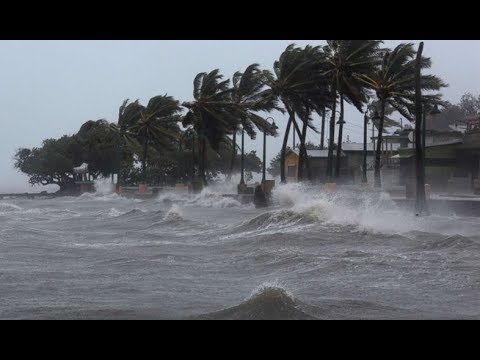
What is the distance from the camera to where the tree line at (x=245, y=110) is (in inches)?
1543

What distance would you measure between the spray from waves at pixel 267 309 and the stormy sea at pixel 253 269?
20 mm


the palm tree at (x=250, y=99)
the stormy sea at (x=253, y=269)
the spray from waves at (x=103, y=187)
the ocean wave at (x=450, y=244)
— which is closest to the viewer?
the stormy sea at (x=253, y=269)

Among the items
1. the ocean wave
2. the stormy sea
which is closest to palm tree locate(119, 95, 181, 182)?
the stormy sea

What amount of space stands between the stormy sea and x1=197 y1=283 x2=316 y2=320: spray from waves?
0.02 metres

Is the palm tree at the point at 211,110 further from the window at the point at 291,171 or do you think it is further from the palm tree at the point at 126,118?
the palm tree at the point at 126,118

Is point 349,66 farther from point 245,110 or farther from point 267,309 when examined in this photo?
point 267,309

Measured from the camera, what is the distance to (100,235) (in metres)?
18.1

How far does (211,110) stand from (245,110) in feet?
7.67

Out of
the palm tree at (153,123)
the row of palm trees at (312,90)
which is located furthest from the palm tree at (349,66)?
the palm tree at (153,123)

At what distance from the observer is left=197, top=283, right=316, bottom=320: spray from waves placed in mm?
6957

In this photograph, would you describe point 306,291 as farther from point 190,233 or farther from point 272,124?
point 272,124
